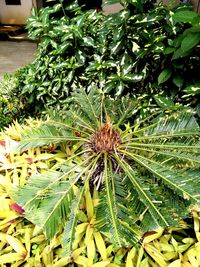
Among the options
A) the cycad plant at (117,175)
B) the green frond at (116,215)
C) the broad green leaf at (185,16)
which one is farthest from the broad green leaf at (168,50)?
→ the green frond at (116,215)

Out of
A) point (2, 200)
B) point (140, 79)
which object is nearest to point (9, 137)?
point (2, 200)

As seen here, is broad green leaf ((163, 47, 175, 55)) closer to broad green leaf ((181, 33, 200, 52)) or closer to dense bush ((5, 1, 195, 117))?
dense bush ((5, 1, 195, 117))

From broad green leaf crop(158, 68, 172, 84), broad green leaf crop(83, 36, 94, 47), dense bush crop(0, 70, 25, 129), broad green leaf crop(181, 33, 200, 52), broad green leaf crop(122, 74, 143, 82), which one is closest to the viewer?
broad green leaf crop(181, 33, 200, 52)

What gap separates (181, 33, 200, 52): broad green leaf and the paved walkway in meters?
4.69

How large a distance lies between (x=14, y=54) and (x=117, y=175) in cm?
657

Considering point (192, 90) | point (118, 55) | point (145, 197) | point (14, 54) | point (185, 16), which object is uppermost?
point (185, 16)

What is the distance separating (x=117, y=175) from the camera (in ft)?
5.77

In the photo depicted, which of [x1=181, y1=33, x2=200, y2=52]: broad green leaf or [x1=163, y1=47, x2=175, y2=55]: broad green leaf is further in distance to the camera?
[x1=163, y1=47, x2=175, y2=55]: broad green leaf

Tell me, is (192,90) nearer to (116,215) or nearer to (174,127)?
(174,127)

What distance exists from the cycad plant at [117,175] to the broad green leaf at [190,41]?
0.44m

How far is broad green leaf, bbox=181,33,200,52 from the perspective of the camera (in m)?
1.85

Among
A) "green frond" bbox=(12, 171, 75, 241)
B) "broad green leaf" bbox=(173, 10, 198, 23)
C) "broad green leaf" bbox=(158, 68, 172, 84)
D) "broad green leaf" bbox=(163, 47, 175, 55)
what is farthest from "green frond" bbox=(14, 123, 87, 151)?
"broad green leaf" bbox=(173, 10, 198, 23)

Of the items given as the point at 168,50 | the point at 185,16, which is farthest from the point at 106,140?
the point at 185,16

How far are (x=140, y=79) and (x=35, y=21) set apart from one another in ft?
4.39
